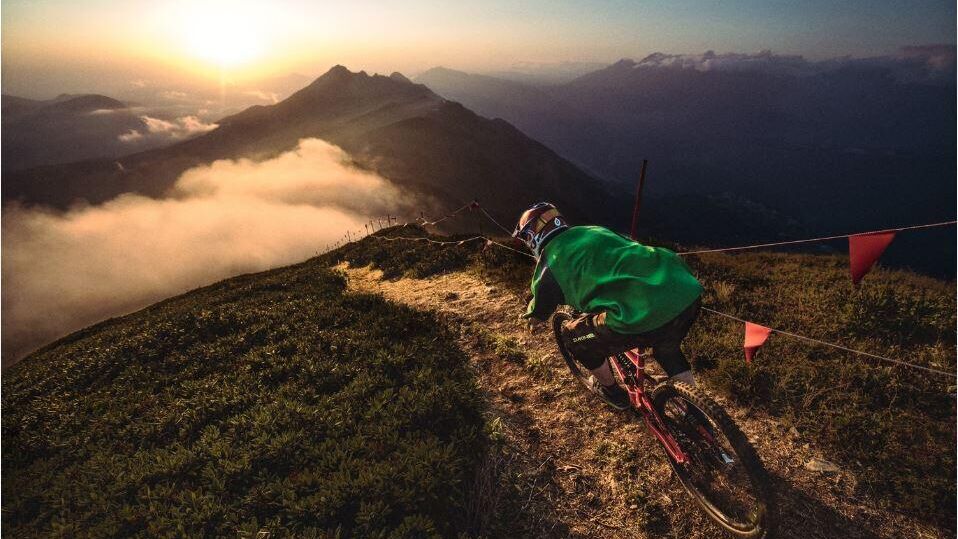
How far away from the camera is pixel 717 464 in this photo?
496 centimetres

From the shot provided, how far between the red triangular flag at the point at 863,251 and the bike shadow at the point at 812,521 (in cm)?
286

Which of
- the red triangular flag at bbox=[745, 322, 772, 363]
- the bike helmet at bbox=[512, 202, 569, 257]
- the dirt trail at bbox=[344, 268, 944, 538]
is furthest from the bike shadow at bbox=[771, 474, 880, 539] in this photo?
the bike helmet at bbox=[512, 202, 569, 257]

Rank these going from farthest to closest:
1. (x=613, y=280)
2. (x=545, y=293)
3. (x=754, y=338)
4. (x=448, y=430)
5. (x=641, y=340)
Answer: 1. (x=448, y=430)
2. (x=754, y=338)
3. (x=545, y=293)
4. (x=641, y=340)
5. (x=613, y=280)

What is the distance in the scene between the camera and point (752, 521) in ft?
14.7

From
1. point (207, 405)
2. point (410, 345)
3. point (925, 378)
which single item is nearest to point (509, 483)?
point (410, 345)

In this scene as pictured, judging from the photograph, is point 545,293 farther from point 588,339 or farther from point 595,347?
point 595,347

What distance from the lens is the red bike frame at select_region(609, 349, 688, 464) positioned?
5.24 m

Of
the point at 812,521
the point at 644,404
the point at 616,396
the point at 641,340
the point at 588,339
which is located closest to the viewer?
the point at 641,340

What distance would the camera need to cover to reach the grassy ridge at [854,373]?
538 cm

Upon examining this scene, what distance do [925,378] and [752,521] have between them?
5.15 metres

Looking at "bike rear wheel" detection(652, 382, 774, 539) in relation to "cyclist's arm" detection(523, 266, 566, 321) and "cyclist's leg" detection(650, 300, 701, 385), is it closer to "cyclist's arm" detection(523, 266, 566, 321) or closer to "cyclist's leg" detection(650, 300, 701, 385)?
"cyclist's leg" detection(650, 300, 701, 385)

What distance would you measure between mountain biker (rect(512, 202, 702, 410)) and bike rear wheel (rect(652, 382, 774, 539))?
47 centimetres

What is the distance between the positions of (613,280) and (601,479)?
120 inches

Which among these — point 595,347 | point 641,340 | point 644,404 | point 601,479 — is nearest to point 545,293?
point 595,347
